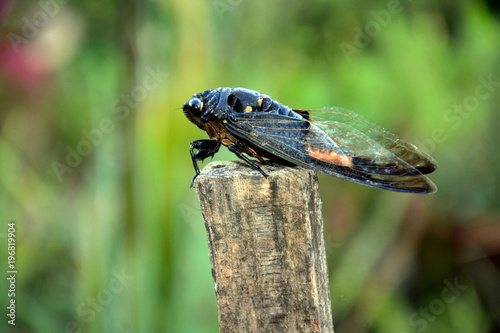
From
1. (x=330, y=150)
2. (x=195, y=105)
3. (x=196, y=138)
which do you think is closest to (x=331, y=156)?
(x=330, y=150)

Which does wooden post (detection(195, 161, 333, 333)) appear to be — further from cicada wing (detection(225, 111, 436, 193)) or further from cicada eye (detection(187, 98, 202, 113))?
cicada eye (detection(187, 98, 202, 113))

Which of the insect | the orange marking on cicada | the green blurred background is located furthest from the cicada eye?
the green blurred background

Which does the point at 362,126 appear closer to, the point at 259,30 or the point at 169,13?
the point at 169,13

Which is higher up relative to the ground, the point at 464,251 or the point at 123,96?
the point at 123,96

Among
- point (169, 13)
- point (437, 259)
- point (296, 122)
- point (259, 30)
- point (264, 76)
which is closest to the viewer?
point (296, 122)

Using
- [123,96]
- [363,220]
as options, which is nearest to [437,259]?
[363,220]

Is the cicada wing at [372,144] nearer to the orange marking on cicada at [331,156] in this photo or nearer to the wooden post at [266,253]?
the orange marking on cicada at [331,156]

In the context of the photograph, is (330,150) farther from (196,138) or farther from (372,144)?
(196,138)
